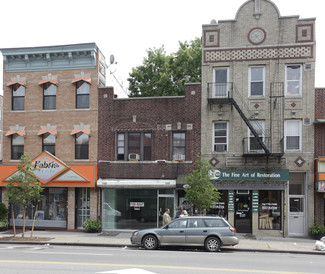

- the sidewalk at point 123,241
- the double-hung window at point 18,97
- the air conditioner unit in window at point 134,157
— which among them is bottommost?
the sidewalk at point 123,241

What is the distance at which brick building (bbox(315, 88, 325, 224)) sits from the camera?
18766 mm

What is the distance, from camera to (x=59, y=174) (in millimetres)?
21234

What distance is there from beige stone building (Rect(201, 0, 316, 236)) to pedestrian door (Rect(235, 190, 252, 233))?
53 mm

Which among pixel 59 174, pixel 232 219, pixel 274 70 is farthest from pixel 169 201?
pixel 274 70

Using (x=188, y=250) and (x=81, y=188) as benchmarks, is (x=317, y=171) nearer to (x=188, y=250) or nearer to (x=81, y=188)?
(x=188, y=250)

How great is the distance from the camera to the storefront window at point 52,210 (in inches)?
851

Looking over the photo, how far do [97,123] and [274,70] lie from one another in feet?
34.3

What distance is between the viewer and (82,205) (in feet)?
70.8

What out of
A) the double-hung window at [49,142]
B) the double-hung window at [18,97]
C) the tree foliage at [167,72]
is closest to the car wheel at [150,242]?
the double-hung window at [49,142]

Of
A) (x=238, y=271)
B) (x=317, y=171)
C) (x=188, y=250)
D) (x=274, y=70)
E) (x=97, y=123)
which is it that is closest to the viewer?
(x=238, y=271)

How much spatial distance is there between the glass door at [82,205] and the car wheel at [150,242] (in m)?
7.00

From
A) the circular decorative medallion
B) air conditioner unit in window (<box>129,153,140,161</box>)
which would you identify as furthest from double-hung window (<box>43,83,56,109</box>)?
the circular decorative medallion

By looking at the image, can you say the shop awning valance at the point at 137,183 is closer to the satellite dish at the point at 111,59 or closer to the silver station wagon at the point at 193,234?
the silver station wagon at the point at 193,234

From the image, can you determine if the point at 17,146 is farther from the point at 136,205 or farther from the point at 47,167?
the point at 136,205
